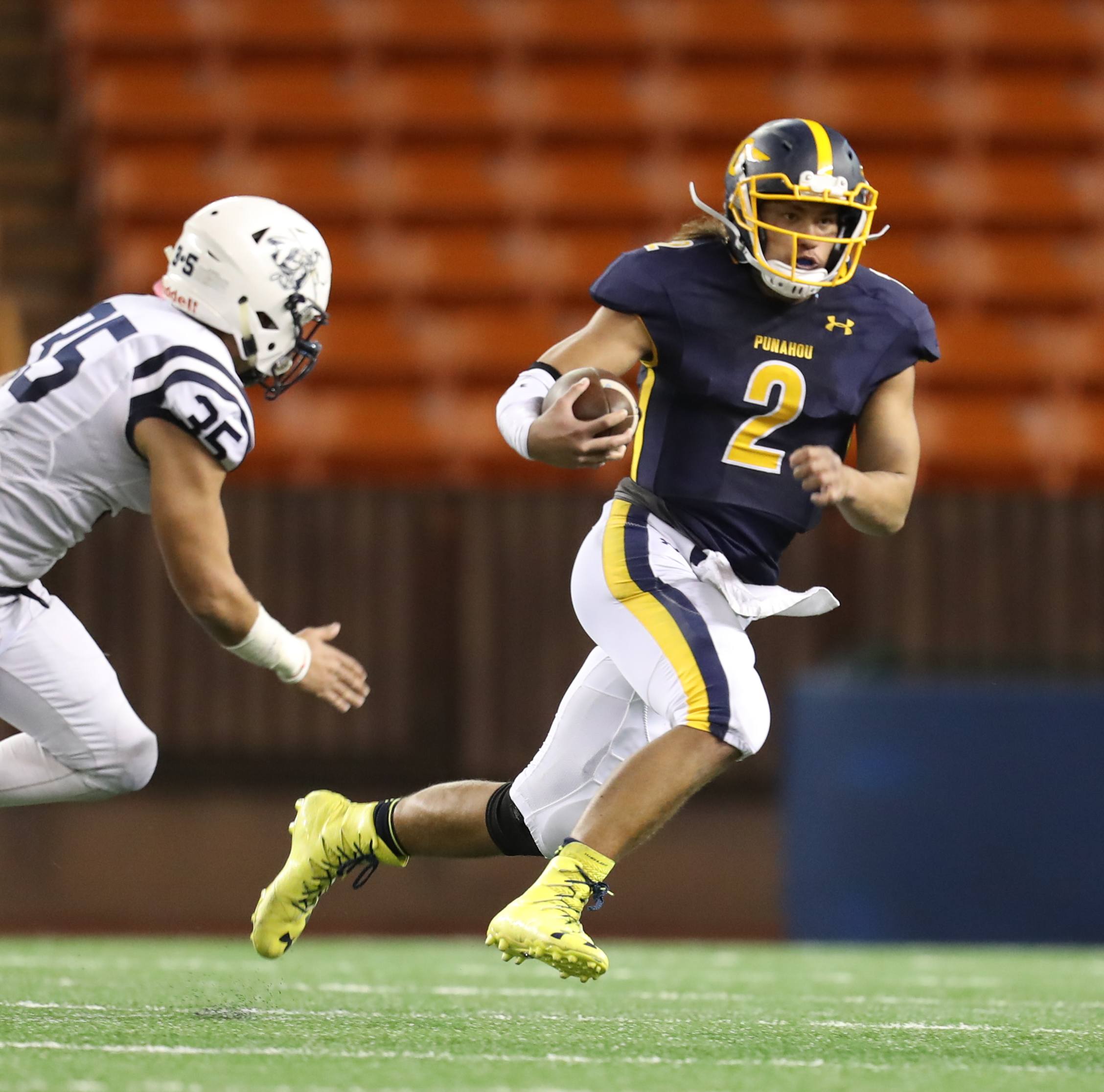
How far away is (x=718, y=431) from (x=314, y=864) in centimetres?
99

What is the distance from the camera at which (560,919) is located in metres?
2.70

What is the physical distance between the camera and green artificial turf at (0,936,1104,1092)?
2.30 meters

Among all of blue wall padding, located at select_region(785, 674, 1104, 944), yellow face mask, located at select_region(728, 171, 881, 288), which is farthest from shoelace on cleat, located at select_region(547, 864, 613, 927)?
blue wall padding, located at select_region(785, 674, 1104, 944)

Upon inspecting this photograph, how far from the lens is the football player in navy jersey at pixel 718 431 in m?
3.01

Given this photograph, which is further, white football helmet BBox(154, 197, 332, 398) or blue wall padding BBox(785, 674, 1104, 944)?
blue wall padding BBox(785, 674, 1104, 944)

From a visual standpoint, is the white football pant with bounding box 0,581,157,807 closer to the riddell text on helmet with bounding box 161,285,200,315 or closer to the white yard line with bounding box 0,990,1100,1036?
the white yard line with bounding box 0,990,1100,1036

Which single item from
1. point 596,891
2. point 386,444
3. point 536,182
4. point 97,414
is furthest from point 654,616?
point 536,182

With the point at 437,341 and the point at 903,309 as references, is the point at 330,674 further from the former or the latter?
the point at 437,341

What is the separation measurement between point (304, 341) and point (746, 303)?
0.71 metres

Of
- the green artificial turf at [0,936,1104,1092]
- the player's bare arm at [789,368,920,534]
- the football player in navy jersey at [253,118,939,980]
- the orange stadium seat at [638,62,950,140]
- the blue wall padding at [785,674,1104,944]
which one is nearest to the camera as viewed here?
the green artificial turf at [0,936,1104,1092]

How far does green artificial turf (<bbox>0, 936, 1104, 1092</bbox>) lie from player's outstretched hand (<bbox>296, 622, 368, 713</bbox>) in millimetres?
473

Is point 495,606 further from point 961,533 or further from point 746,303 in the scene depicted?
point 746,303

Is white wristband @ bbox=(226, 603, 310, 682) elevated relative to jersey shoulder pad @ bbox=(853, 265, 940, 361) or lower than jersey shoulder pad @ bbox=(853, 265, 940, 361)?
lower

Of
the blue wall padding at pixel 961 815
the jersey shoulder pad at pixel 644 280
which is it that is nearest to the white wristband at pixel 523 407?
the jersey shoulder pad at pixel 644 280
